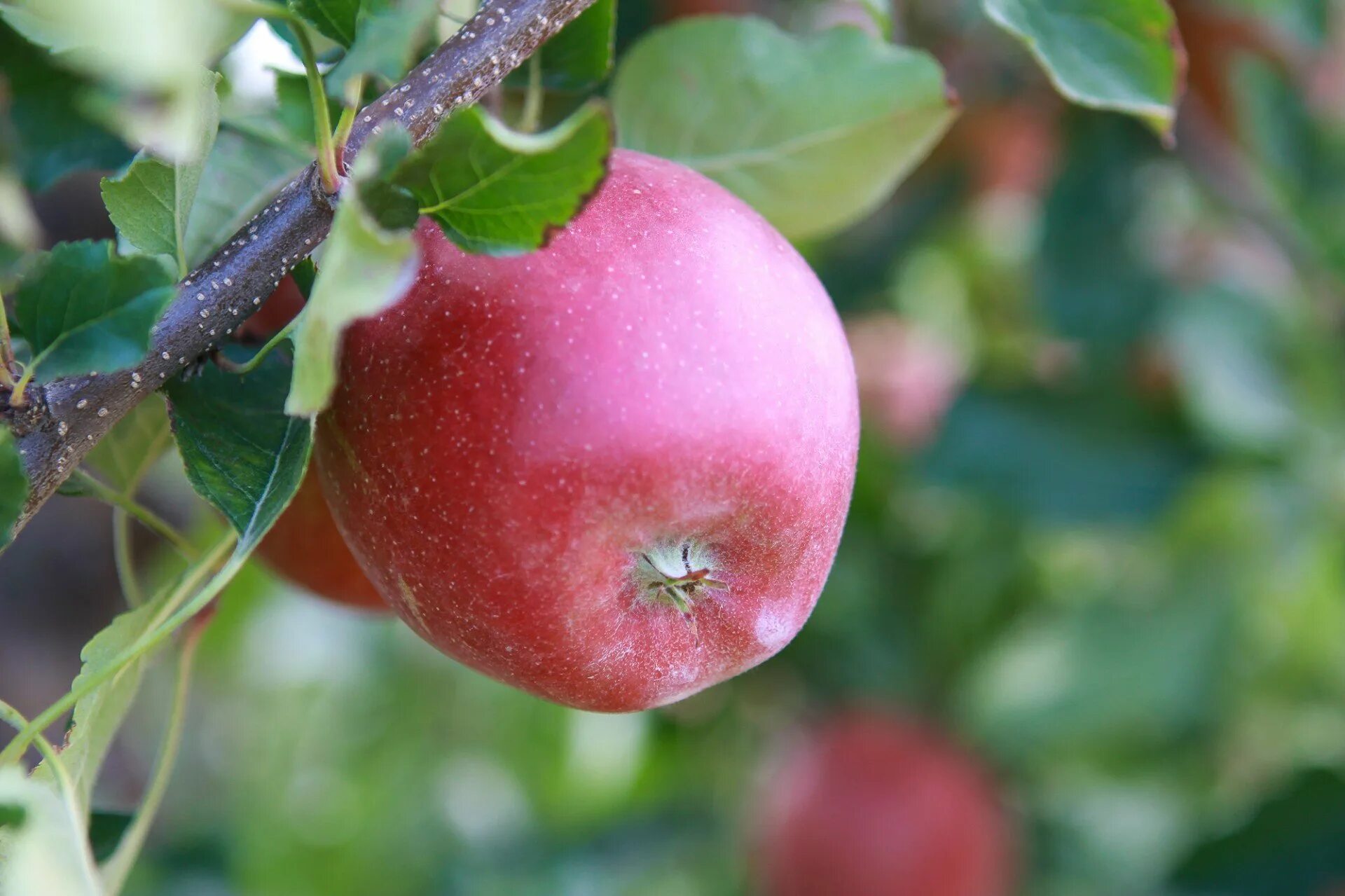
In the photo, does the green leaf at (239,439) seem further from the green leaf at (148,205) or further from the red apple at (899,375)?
the red apple at (899,375)

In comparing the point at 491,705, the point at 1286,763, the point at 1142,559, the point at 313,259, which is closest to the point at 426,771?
the point at 491,705

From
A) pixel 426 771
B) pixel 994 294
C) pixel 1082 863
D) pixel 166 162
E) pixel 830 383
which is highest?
pixel 166 162

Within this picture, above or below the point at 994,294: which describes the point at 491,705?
below

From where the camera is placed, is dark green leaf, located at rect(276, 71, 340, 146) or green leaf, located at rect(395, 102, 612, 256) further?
dark green leaf, located at rect(276, 71, 340, 146)

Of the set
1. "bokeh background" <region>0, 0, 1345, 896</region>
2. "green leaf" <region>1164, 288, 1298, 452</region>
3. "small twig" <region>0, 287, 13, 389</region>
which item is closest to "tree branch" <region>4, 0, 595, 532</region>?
"small twig" <region>0, 287, 13, 389</region>

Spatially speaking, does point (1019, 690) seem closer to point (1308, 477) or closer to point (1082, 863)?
point (1082, 863)

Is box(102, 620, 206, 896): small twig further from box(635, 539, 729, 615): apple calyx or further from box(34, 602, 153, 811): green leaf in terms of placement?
box(635, 539, 729, 615): apple calyx

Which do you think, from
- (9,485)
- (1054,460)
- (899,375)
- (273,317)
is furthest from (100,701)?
(899,375)
